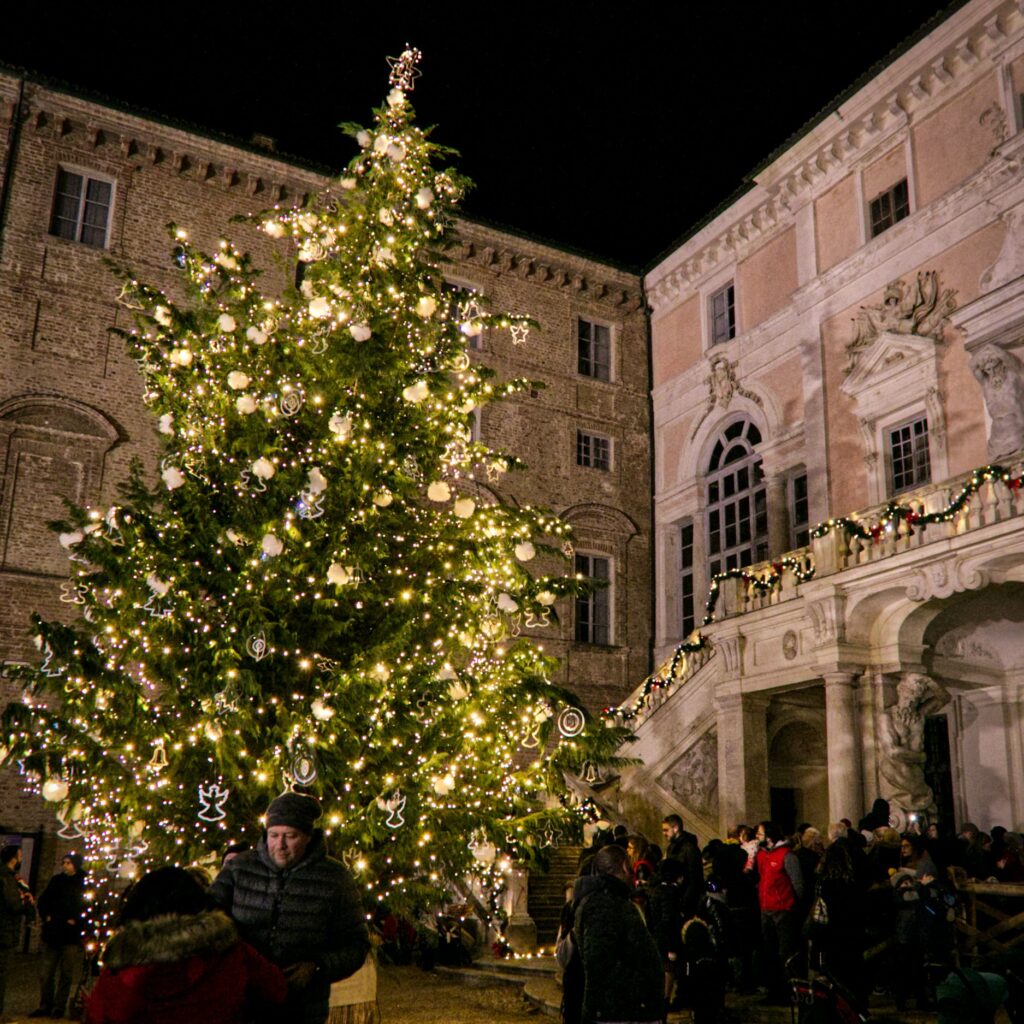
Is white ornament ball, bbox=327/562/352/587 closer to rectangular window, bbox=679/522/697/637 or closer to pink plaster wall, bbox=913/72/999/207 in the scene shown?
pink plaster wall, bbox=913/72/999/207

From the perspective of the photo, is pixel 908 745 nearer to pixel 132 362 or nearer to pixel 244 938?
pixel 244 938

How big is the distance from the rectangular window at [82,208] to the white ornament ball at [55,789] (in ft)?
47.9

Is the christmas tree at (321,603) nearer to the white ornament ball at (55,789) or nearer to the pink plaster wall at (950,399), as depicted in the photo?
the white ornament ball at (55,789)

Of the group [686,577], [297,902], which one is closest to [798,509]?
[686,577]

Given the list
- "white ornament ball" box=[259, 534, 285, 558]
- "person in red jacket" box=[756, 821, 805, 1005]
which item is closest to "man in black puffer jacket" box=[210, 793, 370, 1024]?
"white ornament ball" box=[259, 534, 285, 558]

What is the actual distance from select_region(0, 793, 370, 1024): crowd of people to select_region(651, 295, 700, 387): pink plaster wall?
825 inches

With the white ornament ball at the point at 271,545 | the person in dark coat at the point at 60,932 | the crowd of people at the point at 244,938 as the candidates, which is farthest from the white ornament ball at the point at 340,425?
the crowd of people at the point at 244,938

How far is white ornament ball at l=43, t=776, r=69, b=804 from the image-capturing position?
26.2ft

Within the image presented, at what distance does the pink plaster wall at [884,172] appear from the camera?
18.9m

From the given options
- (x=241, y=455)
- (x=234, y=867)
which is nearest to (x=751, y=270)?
(x=241, y=455)

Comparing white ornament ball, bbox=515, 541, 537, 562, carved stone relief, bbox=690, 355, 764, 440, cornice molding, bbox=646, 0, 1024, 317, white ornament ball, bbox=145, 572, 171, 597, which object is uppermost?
cornice molding, bbox=646, 0, 1024, 317

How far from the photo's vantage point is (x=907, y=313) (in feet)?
59.2

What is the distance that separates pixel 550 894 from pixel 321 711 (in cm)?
874

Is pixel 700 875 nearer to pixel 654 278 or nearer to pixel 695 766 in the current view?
pixel 695 766
